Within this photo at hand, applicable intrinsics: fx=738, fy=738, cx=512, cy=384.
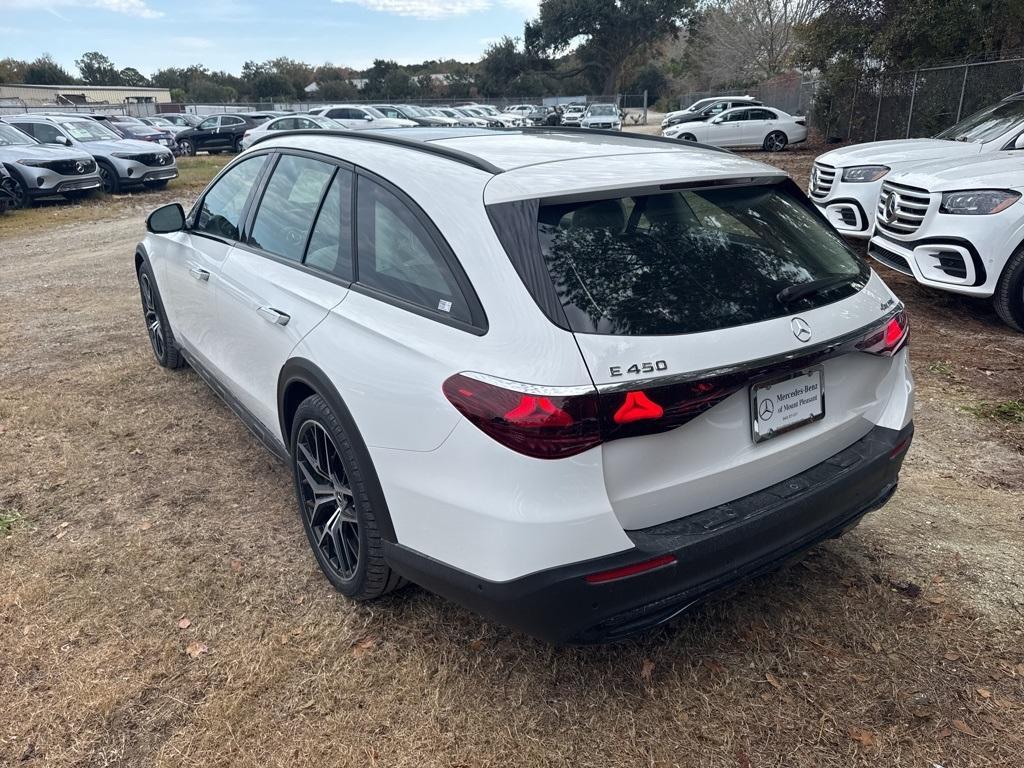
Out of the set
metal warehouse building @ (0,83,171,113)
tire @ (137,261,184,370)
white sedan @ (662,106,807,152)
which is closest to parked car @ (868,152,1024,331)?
tire @ (137,261,184,370)

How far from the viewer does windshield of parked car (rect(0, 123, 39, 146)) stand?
1493cm

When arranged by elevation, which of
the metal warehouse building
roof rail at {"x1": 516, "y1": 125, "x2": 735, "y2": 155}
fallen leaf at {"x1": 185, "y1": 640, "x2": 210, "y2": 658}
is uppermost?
the metal warehouse building

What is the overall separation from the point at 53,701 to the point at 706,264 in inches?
102

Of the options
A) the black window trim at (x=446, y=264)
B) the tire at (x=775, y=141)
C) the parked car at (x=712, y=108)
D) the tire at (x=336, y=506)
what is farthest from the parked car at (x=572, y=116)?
the tire at (x=336, y=506)

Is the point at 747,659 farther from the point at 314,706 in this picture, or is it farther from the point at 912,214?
the point at 912,214

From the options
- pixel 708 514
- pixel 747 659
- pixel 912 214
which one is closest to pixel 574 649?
pixel 747 659

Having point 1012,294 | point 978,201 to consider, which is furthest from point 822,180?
point 1012,294

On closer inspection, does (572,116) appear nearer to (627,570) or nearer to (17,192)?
(17,192)

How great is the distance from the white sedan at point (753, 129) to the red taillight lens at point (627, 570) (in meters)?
23.3

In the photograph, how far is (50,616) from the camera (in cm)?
287

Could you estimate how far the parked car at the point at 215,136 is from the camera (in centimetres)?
2658

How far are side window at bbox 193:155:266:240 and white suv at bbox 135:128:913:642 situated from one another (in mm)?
962

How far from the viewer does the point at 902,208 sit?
21.2 feet

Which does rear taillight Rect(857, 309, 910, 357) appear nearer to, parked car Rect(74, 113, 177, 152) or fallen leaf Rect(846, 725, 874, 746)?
fallen leaf Rect(846, 725, 874, 746)
